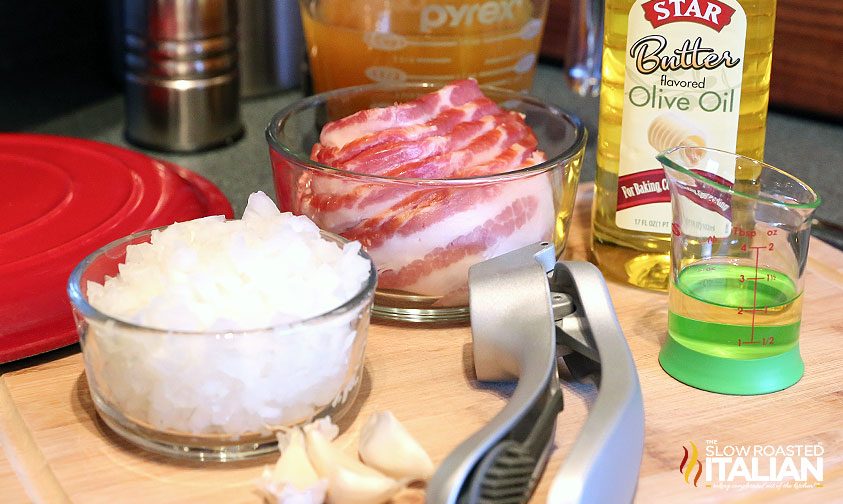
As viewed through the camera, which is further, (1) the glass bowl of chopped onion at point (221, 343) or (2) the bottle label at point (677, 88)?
(2) the bottle label at point (677, 88)

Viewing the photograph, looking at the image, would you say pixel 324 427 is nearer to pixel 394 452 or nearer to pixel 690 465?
pixel 394 452

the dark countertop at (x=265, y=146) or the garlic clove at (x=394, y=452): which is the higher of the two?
the garlic clove at (x=394, y=452)

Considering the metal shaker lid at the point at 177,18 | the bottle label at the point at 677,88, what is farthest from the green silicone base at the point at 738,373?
the metal shaker lid at the point at 177,18

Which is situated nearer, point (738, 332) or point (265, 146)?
point (738, 332)

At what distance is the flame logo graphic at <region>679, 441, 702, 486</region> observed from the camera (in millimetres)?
656

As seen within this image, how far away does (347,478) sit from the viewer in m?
0.61

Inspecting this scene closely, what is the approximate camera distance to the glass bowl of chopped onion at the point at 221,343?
0.64 meters

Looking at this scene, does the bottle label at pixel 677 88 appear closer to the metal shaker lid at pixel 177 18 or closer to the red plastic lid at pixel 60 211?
the red plastic lid at pixel 60 211

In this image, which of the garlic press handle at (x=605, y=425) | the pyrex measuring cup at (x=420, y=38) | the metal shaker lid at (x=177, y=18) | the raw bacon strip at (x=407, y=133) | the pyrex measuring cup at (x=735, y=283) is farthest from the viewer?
the metal shaker lid at (x=177, y=18)

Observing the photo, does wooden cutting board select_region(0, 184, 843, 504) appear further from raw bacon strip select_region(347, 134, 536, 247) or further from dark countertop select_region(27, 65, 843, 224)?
dark countertop select_region(27, 65, 843, 224)

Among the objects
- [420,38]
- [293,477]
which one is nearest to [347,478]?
[293,477]

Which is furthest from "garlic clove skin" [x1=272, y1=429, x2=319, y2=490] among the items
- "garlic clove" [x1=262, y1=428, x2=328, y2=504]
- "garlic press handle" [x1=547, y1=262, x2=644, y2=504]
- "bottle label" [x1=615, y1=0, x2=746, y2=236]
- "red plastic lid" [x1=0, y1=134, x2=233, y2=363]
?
"bottle label" [x1=615, y1=0, x2=746, y2=236]

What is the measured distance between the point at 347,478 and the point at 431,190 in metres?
0.28

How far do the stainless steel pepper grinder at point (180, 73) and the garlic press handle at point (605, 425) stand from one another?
656 mm
